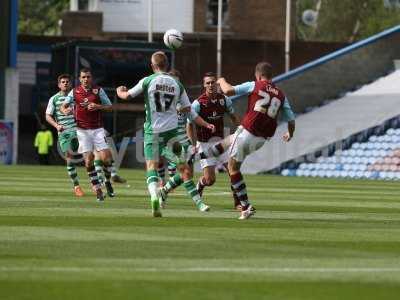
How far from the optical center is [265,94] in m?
17.2

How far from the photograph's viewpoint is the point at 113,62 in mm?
48719

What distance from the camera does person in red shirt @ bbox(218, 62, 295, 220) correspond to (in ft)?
56.4

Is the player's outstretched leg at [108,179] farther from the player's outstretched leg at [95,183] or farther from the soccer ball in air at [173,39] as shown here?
the soccer ball in air at [173,39]

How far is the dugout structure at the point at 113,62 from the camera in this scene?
4822 centimetres

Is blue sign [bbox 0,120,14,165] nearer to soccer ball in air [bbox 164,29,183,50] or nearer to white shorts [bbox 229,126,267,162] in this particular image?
soccer ball in air [bbox 164,29,183,50]

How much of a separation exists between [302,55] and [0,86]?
16.1 metres

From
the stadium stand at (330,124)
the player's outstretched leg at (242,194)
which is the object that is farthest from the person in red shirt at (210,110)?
the stadium stand at (330,124)

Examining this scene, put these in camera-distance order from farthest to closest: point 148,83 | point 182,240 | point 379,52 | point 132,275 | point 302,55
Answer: point 302,55 → point 379,52 → point 148,83 → point 182,240 → point 132,275

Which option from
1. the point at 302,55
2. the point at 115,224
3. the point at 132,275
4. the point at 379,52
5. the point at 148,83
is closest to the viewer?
the point at 132,275

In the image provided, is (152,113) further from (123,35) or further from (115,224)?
(123,35)

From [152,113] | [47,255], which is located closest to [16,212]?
[152,113]

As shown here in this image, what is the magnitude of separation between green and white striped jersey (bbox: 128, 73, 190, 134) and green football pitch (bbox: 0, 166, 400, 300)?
1.18 meters

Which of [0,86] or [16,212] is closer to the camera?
[16,212]

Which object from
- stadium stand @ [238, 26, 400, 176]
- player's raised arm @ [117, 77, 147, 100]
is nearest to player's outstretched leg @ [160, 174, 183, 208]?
player's raised arm @ [117, 77, 147, 100]
